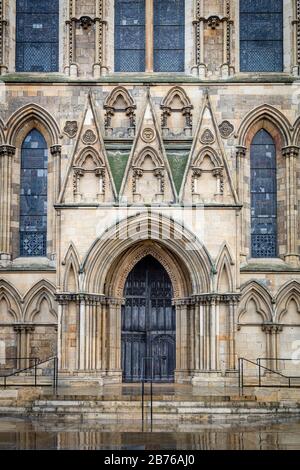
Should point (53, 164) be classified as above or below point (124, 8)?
below

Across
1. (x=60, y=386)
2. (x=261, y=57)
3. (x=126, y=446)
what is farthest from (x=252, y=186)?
(x=126, y=446)

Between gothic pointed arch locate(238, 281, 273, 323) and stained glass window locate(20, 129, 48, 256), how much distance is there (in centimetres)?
641

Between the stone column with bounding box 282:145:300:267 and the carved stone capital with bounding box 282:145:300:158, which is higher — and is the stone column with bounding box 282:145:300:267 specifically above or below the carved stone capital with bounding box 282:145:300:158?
below

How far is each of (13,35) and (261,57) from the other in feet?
26.8

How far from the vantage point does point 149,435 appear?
1473 cm

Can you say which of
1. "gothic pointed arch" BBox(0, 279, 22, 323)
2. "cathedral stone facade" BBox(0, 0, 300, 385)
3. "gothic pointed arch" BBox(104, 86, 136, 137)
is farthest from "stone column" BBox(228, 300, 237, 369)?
"gothic pointed arch" BBox(0, 279, 22, 323)

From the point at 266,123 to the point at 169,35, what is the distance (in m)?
4.39

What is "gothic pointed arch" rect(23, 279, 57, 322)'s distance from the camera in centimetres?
2450

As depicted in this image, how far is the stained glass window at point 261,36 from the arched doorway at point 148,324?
24.1 ft

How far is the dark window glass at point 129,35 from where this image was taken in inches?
1030

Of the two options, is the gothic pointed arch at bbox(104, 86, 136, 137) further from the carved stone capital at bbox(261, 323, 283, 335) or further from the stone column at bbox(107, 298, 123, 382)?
the carved stone capital at bbox(261, 323, 283, 335)

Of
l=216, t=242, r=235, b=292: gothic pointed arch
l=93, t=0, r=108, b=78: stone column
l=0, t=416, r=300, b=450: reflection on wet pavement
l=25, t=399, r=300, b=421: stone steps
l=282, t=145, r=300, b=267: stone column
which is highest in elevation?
l=93, t=0, r=108, b=78: stone column

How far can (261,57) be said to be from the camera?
26.1m

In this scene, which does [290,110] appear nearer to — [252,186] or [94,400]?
[252,186]
